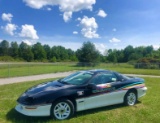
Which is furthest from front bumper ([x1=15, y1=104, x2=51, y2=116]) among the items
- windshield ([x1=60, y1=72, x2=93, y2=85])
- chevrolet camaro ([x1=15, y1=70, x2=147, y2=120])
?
windshield ([x1=60, y1=72, x2=93, y2=85])

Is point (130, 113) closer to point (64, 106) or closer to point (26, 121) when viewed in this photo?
point (64, 106)

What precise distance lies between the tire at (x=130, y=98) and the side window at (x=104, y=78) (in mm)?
804

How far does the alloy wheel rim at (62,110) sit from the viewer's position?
628 cm

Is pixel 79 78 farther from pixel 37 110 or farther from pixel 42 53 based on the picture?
pixel 42 53

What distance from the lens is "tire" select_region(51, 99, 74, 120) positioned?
623cm

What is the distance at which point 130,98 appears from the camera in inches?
323

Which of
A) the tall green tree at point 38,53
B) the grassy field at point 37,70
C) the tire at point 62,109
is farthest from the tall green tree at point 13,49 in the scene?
the tire at point 62,109

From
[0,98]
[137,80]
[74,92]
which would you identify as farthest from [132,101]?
[0,98]

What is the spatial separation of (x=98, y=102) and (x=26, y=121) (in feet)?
7.63

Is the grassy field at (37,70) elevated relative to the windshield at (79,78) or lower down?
lower down

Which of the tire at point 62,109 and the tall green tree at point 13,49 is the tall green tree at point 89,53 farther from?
the tall green tree at point 13,49

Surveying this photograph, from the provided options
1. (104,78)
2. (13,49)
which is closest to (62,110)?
(104,78)

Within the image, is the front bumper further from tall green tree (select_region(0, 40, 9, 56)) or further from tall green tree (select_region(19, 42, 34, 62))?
tall green tree (select_region(0, 40, 9, 56))

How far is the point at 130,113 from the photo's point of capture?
7.23 metres
